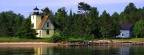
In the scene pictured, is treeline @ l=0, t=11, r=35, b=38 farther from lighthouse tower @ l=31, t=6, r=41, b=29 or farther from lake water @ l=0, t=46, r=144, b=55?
lake water @ l=0, t=46, r=144, b=55

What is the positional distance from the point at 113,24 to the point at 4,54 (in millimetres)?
48230

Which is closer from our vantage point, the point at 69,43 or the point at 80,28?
the point at 69,43

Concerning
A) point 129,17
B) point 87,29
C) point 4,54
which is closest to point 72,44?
point 87,29

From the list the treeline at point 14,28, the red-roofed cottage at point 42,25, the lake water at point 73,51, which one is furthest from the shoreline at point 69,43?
the red-roofed cottage at point 42,25

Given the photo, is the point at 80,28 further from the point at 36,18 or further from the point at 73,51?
the point at 73,51

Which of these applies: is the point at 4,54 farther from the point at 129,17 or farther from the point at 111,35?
the point at 129,17

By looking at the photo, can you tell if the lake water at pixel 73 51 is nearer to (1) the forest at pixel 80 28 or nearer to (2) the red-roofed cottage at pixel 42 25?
(1) the forest at pixel 80 28

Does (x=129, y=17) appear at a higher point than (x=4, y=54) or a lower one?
higher

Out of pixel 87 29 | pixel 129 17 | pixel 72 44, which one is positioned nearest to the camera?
pixel 72 44

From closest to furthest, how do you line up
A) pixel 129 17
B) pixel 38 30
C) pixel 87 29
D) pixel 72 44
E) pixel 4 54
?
pixel 4 54
pixel 72 44
pixel 87 29
pixel 38 30
pixel 129 17

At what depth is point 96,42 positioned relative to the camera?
3386 inches

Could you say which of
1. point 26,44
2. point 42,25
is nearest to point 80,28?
point 42,25

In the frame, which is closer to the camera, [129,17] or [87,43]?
[87,43]

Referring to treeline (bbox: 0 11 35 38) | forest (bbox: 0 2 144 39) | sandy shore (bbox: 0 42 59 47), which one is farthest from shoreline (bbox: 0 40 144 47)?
treeline (bbox: 0 11 35 38)
